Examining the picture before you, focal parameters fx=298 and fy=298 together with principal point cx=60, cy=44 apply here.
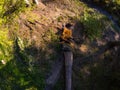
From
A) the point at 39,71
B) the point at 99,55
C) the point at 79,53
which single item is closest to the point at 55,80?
the point at 39,71

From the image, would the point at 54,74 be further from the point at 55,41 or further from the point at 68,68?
the point at 55,41

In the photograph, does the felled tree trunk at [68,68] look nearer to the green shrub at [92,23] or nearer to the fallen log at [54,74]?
the fallen log at [54,74]

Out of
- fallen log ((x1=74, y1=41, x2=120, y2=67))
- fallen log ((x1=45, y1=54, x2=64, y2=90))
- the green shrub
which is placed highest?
the green shrub

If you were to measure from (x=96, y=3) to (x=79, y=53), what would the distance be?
2.90 m

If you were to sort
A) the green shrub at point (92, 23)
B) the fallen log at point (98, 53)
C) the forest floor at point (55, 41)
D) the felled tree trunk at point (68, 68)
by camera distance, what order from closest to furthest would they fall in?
the forest floor at point (55, 41) → the felled tree trunk at point (68, 68) → the fallen log at point (98, 53) → the green shrub at point (92, 23)

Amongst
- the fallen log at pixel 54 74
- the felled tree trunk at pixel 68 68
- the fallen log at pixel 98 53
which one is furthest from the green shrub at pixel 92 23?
the fallen log at pixel 54 74

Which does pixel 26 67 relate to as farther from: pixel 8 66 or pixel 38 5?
pixel 38 5

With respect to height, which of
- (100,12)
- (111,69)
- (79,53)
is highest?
(100,12)

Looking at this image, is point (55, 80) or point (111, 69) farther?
point (111, 69)

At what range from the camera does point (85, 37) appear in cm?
943

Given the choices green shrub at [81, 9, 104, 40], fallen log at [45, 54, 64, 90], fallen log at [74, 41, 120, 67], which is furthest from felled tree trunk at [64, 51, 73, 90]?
green shrub at [81, 9, 104, 40]

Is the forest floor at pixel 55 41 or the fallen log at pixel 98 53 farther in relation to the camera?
the fallen log at pixel 98 53

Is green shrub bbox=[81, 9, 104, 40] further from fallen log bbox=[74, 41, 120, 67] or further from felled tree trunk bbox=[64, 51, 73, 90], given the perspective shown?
felled tree trunk bbox=[64, 51, 73, 90]

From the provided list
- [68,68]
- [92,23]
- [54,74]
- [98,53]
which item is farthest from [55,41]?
[92,23]
